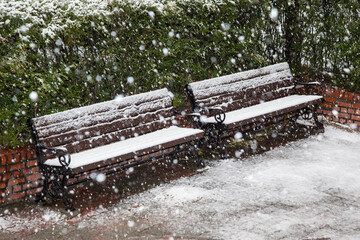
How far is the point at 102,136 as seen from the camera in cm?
561

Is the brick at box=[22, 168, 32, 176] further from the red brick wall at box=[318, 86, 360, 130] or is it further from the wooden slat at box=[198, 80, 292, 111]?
the red brick wall at box=[318, 86, 360, 130]

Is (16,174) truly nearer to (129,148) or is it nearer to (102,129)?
(102,129)

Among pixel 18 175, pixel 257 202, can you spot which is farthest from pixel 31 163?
pixel 257 202

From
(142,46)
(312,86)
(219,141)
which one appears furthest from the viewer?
(312,86)

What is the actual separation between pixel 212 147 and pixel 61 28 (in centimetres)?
296

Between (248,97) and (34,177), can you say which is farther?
(248,97)

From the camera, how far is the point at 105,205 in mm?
4977

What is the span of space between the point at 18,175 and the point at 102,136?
1.14m

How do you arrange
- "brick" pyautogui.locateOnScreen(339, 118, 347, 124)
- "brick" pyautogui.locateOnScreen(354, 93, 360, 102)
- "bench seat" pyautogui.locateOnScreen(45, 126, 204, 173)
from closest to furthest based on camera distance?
"bench seat" pyautogui.locateOnScreen(45, 126, 204, 173)
"brick" pyautogui.locateOnScreen(354, 93, 360, 102)
"brick" pyautogui.locateOnScreen(339, 118, 347, 124)

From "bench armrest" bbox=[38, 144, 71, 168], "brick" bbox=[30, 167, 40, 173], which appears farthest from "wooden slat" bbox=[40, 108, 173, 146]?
"brick" bbox=[30, 167, 40, 173]

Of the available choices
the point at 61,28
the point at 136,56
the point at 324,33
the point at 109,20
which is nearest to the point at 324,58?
the point at 324,33

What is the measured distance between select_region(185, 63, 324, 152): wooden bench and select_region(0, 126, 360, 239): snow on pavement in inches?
23.7

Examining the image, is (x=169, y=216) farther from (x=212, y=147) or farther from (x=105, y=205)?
(x=212, y=147)

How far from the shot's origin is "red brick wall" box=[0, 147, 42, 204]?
5105 mm
